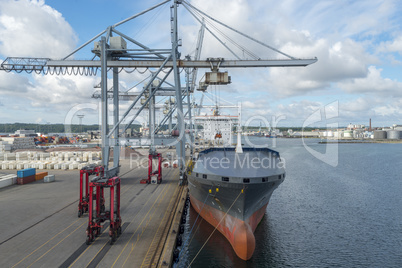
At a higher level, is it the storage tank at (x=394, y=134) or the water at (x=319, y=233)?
the storage tank at (x=394, y=134)

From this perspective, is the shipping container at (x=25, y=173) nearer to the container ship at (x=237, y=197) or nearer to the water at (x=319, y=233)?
the water at (x=319, y=233)

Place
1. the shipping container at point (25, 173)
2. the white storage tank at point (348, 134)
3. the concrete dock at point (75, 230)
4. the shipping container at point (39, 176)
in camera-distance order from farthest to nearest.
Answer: the white storage tank at point (348, 134)
the shipping container at point (39, 176)
the shipping container at point (25, 173)
the concrete dock at point (75, 230)

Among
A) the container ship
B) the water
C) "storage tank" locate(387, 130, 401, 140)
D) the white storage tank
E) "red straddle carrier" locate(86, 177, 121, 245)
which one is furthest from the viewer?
the white storage tank

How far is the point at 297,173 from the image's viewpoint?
44062 millimetres

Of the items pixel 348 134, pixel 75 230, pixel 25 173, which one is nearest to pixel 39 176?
pixel 25 173

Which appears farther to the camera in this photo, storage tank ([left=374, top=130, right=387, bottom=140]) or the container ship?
storage tank ([left=374, top=130, right=387, bottom=140])

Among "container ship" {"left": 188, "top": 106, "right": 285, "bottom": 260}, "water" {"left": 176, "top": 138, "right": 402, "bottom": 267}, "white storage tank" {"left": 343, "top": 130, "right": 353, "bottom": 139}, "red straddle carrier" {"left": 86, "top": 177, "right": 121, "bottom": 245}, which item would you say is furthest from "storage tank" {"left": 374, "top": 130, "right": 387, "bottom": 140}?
"red straddle carrier" {"left": 86, "top": 177, "right": 121, "bottom": 245}

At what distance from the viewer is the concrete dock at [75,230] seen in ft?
38.9

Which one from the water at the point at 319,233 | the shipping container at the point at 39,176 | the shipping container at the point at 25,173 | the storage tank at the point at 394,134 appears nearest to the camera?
the water at the point at 319,233

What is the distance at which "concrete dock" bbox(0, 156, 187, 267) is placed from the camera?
38.9 feet

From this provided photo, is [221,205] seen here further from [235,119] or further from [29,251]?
[235,119]

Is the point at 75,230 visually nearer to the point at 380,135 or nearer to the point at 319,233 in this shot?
the point at 319,233

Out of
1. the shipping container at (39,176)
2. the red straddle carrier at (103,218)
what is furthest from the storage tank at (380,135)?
the red straddle carrier at (103,218)

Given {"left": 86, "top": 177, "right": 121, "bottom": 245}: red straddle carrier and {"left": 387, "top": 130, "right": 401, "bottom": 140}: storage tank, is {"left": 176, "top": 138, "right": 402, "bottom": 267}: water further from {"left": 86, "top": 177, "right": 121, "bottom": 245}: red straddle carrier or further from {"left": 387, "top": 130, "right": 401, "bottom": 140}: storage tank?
{"left": 387, "top": 130, "right": 401, "bottom": 140}: storage tank
